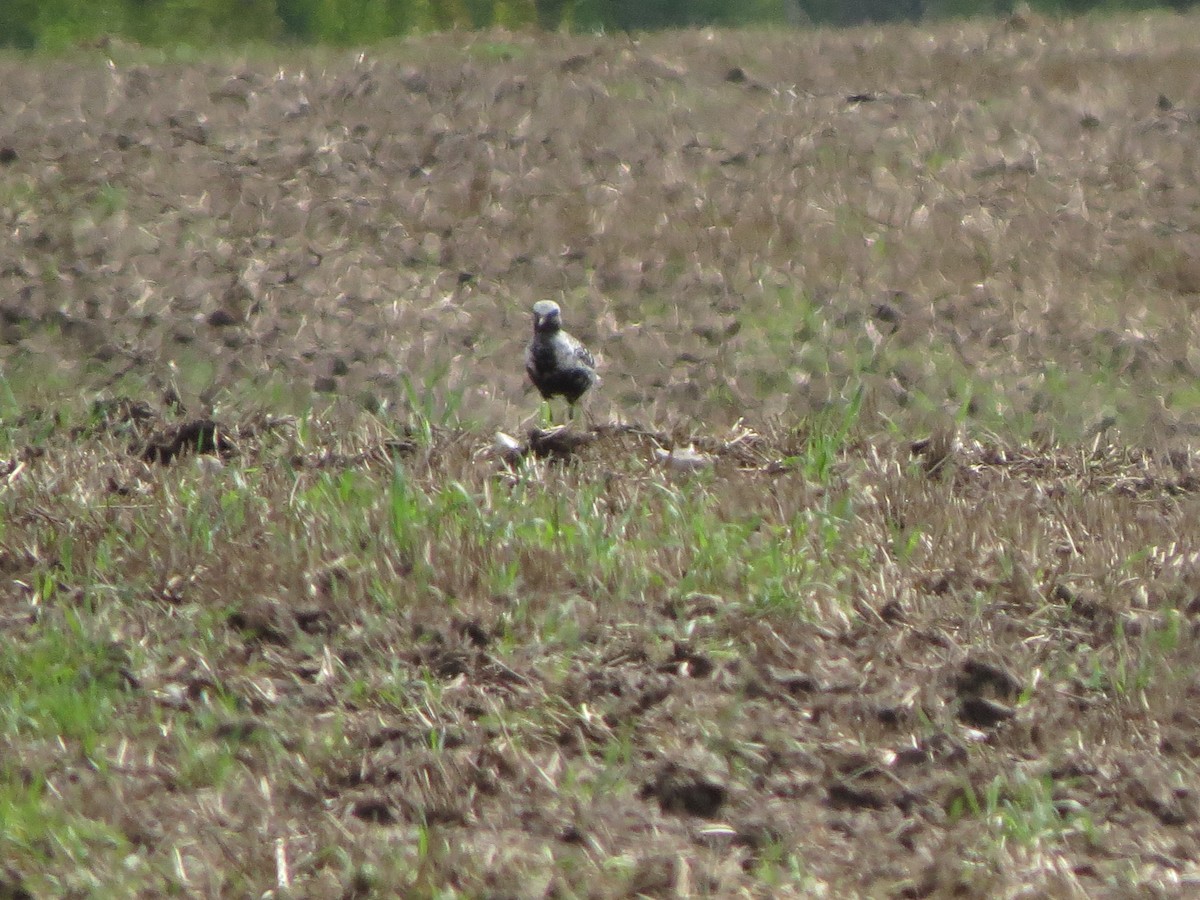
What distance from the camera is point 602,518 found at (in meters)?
5.02

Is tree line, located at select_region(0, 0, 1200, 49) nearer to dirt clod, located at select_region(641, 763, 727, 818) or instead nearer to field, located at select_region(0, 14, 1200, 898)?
field, located at select_region(0, 14, 1200, 898)

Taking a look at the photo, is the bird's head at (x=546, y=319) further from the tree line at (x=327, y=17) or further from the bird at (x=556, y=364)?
the tree line at (x=327, y=17)

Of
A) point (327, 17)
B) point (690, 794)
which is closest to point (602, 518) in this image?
point (690, 794)

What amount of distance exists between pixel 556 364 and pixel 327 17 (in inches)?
526

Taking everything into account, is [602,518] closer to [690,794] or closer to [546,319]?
[690,794]

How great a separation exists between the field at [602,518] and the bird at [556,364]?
7.1 inches

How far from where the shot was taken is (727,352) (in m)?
7.77

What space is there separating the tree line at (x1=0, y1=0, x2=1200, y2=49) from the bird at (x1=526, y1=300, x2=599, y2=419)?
11.2 meters

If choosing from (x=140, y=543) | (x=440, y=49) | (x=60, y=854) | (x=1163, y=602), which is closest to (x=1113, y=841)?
(x=1163, y=602)

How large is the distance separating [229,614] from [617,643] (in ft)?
3.64

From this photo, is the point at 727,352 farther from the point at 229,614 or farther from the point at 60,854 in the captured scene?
the point at 60,854

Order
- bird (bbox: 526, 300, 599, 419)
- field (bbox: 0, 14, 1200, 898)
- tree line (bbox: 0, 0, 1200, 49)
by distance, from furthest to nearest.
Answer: tree line (bbox: 0, 0, 1200, 49) → bird (bbox: 526, 300, 599, 419) → field (bbox: 0, 14, 1200, 898)

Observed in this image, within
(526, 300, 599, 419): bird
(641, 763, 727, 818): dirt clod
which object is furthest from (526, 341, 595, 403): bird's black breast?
(641, 763, 727, 818): dirt clod

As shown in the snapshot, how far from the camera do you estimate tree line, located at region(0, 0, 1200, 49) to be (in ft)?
57.1
